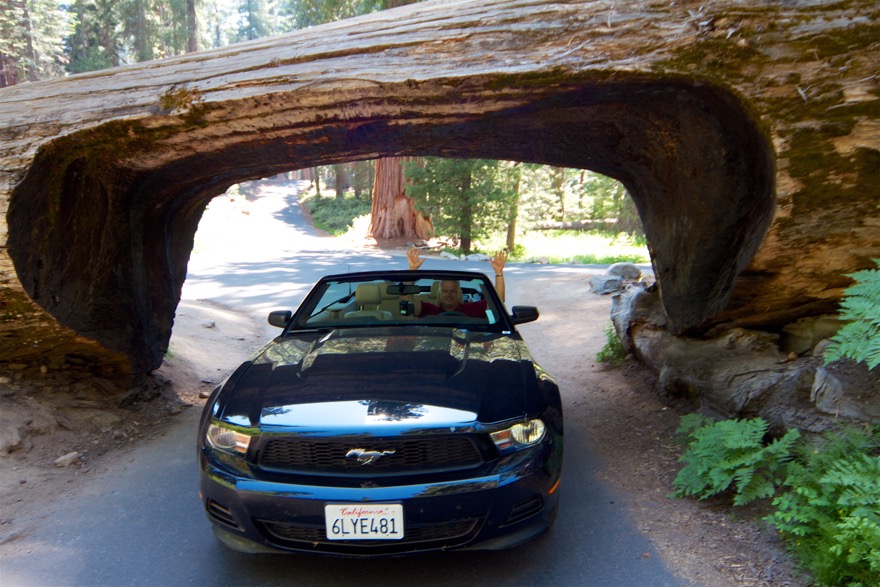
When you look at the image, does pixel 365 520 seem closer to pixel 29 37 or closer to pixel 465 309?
pixel 465 309

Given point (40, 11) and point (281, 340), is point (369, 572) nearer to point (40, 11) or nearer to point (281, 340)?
point (281, 340)

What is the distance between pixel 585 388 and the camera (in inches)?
289

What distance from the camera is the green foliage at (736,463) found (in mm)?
3666

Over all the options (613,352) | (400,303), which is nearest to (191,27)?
(613,352)

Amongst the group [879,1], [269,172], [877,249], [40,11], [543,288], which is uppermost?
[40,11]

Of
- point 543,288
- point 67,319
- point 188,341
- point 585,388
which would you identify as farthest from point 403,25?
point 543,288

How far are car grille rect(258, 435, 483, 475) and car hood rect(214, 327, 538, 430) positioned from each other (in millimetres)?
83

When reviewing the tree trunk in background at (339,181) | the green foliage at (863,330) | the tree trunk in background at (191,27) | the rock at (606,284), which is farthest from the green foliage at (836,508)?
the tree trunk in background at (339,181)

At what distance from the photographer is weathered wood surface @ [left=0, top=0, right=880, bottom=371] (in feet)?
13.2

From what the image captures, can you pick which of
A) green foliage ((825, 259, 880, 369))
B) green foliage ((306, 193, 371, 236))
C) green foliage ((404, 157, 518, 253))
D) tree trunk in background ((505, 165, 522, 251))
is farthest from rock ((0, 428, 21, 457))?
green foliage ((306, 193, 371, 236))

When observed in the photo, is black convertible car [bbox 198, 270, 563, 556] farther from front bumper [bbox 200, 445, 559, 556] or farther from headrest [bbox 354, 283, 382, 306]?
headrest [bbox 354, 283, 382, 306]

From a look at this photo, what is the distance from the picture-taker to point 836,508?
312cm

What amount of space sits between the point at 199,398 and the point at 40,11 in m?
31.9

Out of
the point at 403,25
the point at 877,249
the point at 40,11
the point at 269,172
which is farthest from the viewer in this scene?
the point at 40,11
